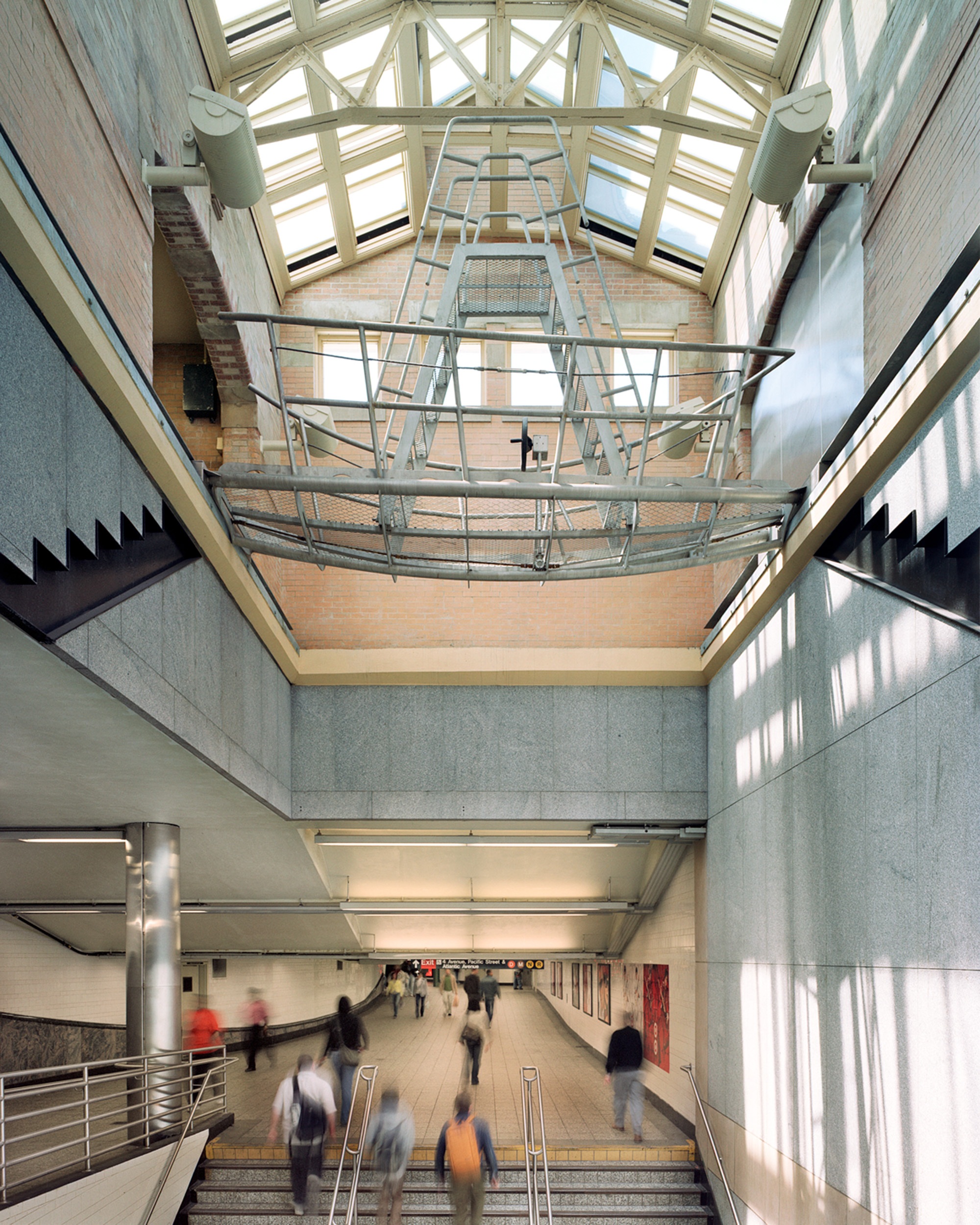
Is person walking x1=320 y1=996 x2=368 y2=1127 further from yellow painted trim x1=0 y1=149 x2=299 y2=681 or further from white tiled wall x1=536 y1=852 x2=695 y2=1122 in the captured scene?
yellow painted trim x1=0 y1=149 x2=299 y2=681

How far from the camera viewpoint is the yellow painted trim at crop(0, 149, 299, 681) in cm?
427

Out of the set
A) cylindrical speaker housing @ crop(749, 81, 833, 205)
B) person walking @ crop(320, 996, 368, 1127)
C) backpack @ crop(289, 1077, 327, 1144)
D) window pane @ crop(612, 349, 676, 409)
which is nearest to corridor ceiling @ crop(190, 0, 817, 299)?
window pane @ crop(612, 349, 676, 409)

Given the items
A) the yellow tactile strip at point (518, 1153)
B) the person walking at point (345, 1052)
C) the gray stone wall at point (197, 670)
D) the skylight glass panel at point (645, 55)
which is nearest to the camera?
the gray stone wall at point (197, 670)

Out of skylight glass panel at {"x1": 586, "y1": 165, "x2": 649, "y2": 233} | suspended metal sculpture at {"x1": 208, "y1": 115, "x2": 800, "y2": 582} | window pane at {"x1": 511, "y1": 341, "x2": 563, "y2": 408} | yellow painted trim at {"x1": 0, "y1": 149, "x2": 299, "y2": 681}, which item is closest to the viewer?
yellow painted trim at {"x1": 0, "y1": 149, "x2": 299, "y2": 681}

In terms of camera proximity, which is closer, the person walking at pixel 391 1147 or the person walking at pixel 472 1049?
the person walking at pixel 391 1147

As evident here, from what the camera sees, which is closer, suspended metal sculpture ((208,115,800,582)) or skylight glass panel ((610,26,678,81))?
suspended metal sculpture ((208,115,800,582))

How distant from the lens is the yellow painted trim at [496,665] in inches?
503

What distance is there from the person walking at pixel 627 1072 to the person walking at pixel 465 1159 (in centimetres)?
337

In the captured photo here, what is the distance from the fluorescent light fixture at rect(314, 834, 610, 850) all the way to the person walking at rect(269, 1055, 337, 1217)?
15.2 feet

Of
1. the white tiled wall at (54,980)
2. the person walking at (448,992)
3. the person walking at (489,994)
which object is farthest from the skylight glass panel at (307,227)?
the person walking at (448,992)

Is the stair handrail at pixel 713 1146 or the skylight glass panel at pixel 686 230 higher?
the skylight glass panel at pixel 686 230

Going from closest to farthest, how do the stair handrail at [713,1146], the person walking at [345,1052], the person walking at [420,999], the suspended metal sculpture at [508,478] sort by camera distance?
the suspended metal sculpture at [508,478]
the stair handrail at [713,1146]
the person walking at [345,1052]
the person walking at [420,999]

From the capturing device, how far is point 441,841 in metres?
14.0

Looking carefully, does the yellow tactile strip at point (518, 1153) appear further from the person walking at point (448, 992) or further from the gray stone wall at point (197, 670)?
the person walking at point (448, 992)
